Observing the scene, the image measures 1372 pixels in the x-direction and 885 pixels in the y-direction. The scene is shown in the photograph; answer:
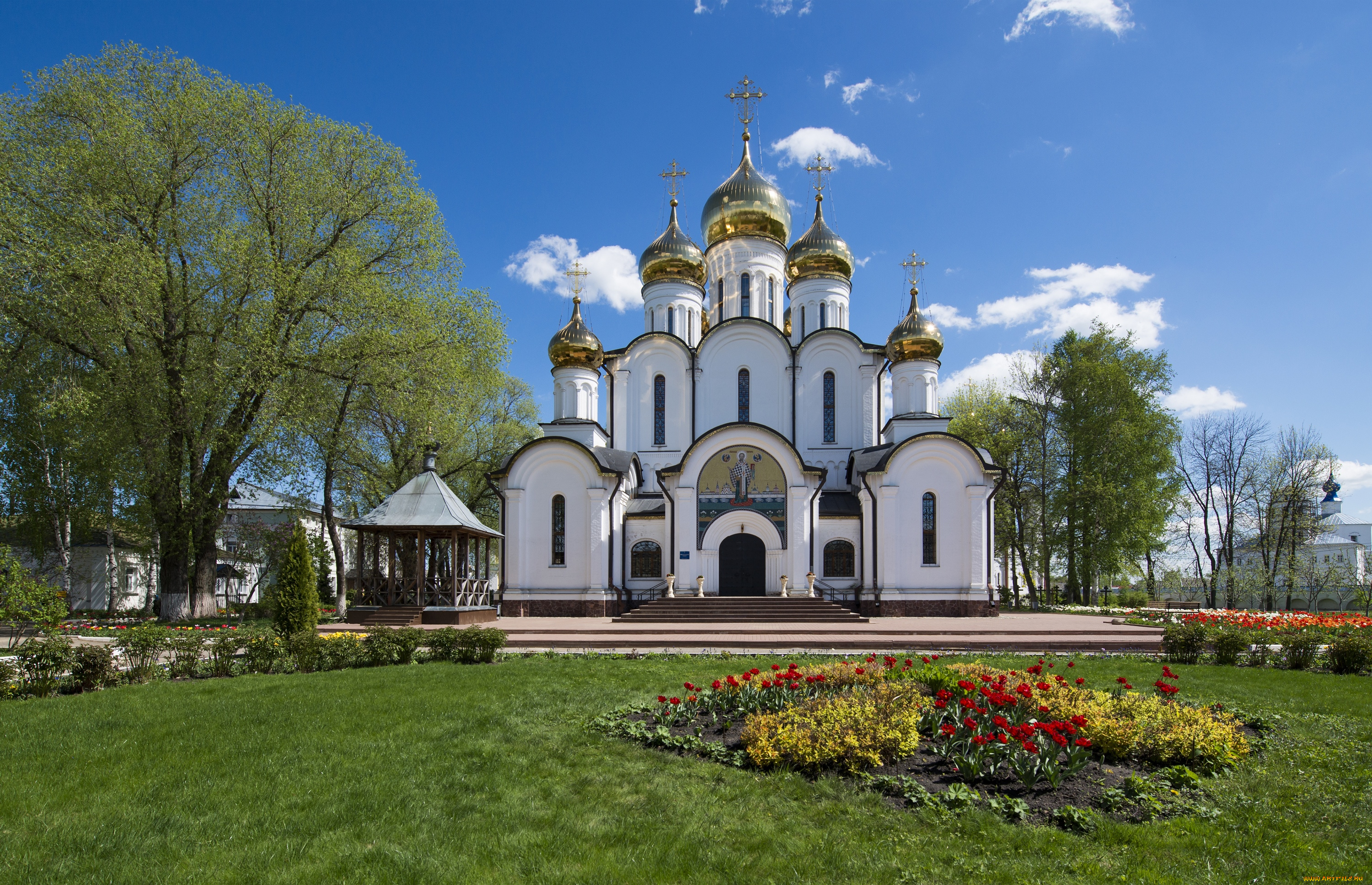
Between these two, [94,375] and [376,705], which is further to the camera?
[94,375]

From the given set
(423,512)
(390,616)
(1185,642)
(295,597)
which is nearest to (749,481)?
(423,512)

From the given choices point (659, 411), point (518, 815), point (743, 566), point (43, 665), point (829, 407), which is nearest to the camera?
point (518, 815)

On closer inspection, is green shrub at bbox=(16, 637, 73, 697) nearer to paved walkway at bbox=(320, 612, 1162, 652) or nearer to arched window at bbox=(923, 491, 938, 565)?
paved walkway at bbox=(320, 612, 1162, 652)

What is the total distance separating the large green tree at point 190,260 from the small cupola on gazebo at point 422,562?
11.2 feet

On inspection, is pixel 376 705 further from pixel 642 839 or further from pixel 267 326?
pixel 267 326

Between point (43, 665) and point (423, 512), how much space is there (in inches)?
353

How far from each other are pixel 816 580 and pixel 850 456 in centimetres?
454

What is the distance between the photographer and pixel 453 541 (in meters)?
18.4

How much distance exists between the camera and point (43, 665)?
29.2 feet

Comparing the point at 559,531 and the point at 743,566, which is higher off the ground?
the point at 559,531

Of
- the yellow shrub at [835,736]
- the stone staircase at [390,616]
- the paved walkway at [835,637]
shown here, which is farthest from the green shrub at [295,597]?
the yellow shrub at [835,736]

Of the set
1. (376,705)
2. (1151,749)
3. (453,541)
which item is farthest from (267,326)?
(1151,749)

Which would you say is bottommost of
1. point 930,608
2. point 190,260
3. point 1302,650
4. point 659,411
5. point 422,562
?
point 930,608

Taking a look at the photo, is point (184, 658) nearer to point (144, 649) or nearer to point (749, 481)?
point (144, 649)
